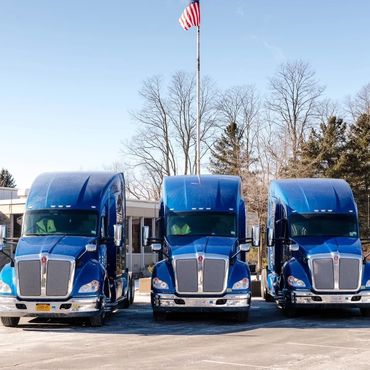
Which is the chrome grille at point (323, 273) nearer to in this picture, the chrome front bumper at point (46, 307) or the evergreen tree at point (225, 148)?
the chrome front bumper at point (46, 307)

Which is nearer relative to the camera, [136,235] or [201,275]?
[201,275]

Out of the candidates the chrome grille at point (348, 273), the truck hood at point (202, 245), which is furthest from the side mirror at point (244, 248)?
the chrome grille at point (348, 273)

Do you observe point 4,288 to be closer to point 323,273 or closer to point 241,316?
point 241,316

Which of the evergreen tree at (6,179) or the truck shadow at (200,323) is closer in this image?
the truck shadow at (200,323)

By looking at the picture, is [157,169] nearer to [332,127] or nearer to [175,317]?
[332,127]

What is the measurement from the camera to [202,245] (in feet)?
56.2

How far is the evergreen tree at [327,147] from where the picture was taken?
56125 mm

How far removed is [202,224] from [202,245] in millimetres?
1099

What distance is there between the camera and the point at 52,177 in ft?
59.1

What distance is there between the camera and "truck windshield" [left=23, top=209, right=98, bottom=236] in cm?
1697

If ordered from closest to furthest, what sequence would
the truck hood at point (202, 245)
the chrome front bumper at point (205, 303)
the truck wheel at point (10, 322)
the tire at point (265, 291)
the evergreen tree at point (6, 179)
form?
the truck wheel at point (10, 322), the chrome front bumper at point (205, 303), the truck hood at point (202, 245), the tire at point (265, 291), the evergreen tree at point (6, 179)

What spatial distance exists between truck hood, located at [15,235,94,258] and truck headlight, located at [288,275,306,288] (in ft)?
Result: 16.5

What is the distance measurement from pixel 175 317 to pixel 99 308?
122 inches

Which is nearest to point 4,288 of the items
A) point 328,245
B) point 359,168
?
point 328,245
